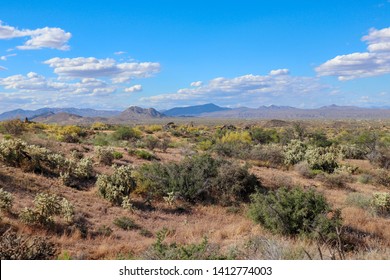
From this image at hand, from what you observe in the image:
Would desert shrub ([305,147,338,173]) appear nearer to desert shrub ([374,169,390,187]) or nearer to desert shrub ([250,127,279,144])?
desert shrub ([374,169,390,187])

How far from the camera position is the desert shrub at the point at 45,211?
9.99 m

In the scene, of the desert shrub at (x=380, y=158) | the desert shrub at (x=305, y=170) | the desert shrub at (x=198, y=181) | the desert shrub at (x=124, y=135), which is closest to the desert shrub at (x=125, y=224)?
the desert shrub at (x=198, y=181)

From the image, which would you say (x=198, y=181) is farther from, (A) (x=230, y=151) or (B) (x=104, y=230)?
(A) (x=230, y=151)

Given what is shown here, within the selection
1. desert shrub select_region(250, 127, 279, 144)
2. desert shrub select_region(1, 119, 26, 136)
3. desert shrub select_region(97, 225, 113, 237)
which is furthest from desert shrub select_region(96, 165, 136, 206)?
desert shrub select_region(250, 127, 279, 144)

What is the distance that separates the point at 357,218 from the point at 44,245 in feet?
34.5

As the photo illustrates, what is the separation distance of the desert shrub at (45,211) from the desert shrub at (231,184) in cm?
646

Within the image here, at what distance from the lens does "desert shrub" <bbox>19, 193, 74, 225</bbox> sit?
9.99 metres

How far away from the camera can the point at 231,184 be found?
15633 mm

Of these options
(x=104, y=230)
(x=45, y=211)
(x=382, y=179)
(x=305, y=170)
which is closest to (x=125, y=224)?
(x=104, y=230)

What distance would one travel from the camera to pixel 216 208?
1438 cm

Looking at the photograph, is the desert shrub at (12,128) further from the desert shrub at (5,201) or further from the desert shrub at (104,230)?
the desert shrub at (104,230)

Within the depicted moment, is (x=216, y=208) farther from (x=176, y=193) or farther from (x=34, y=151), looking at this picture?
(x=34, y=151)

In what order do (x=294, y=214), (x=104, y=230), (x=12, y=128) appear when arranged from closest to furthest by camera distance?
(x=104, y=230)
(x=294, y=214)
(x=12, y=128)

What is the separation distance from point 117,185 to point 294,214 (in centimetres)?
678
